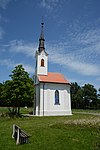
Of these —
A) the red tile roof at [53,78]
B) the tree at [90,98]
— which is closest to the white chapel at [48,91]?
the red tile roof at [53,78]

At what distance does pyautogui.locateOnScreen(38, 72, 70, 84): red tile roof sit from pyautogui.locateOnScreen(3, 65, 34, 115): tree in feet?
22.7

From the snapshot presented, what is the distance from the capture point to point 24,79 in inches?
1132

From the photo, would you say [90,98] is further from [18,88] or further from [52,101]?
[18,88]

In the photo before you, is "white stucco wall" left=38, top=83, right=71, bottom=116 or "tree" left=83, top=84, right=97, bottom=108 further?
"tree" left=83, top=84, right=97, bottom=108

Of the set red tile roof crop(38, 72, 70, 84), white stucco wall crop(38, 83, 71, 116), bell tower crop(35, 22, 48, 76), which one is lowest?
Result: white stucco wall crop(38, 83, 71, 116)

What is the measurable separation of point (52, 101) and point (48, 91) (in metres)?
2.02

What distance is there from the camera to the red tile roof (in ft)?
119

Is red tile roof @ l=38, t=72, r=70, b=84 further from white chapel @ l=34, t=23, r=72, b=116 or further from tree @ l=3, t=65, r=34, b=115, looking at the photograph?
tree @ l=3, t=65, r=34, b=115

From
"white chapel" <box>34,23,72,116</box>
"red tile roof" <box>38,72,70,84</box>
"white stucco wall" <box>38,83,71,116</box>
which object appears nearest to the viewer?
"white stucco wall" <box>38,83,71,116</box>

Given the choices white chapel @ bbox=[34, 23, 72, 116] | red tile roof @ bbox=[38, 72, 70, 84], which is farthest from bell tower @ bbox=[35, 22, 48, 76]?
red tile roof @ bbox=[38, 72, 70, 84]

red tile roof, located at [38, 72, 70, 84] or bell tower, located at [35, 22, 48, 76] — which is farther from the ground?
bell tower, located at [35, 22, 48, 76]

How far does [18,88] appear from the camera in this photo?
27641mm

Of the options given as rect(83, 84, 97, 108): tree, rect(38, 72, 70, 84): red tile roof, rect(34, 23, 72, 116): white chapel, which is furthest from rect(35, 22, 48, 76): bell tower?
rect(83, 84, 97, 108): tree

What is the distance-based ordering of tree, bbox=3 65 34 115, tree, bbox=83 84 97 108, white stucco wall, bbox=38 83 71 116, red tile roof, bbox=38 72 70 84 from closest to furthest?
tree, bbox=3 65 34 115 < white stucco wall, bbox=38 83 71 116 < red tile roof, bbox=38 72 70 84 < tree, bbox=83 84 97 108
